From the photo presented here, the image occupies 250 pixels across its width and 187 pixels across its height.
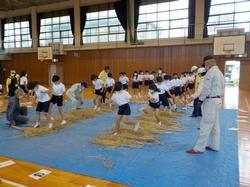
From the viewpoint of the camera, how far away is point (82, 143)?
5219mm

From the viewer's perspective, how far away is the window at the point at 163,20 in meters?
17.2

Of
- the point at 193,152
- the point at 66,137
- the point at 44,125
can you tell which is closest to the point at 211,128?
the point at 193,152

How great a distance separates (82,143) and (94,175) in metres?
1.61

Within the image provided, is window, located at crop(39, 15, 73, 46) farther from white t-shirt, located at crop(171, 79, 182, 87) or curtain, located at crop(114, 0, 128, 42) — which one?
white t-shirt, located at crop(171, 79, 182, 87)

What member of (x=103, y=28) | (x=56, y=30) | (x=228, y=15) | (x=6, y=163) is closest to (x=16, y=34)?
(x=56, y=30)

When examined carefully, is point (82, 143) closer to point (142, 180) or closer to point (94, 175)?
point (94, 175)

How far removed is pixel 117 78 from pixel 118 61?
4.78 feet

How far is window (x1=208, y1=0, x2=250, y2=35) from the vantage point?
15.4m

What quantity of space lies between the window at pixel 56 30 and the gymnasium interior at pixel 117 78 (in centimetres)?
9

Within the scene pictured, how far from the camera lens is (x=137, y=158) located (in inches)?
170

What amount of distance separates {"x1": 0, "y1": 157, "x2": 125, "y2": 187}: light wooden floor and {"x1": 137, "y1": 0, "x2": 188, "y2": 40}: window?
1549cm

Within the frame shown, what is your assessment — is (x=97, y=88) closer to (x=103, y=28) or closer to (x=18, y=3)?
(x=103, y=28)

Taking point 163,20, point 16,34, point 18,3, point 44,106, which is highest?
point 18,3

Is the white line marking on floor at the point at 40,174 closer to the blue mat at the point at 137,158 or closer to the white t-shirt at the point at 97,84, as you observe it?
the blue mat at the point at 137,158
